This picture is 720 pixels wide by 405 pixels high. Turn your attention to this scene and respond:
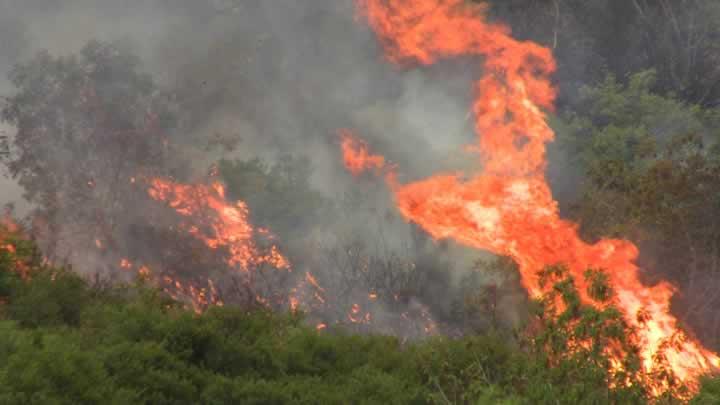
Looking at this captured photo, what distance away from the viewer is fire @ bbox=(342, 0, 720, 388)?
37.3ft

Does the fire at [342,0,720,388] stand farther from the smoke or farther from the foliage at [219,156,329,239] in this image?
the foliage at [219,156,329,239]

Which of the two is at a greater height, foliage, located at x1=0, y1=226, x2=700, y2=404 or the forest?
the forest

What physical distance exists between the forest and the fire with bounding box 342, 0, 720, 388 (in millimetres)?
55

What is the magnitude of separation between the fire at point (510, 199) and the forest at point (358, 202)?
0.05 m

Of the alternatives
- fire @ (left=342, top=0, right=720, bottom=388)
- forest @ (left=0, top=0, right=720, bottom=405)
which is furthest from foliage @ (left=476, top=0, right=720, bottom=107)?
fire @ (left=342, top=0, right=720, bottom=388)

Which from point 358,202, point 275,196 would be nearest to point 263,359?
point 275,196

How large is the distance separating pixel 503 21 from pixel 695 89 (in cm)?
631

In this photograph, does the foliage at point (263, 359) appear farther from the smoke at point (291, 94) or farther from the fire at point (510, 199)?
the smoke at point (291, 94)

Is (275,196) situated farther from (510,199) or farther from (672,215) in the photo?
(672,215)

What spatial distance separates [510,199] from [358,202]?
25.0 ft

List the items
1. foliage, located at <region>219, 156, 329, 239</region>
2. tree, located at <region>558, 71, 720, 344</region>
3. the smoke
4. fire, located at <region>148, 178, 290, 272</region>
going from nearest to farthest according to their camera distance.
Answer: tree, located at <region>558, 71, 720, 344</region> < fire, located at <region>148, 178, 290, 272</region> < the smoke < foliage, located at <region>219, 156, 329, 239</region>

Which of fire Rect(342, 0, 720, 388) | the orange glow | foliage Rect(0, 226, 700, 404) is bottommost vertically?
foliage Rect(0, 226, 700, 404)

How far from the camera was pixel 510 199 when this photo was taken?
13258mm

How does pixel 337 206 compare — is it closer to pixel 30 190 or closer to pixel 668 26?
pixel 30 190
